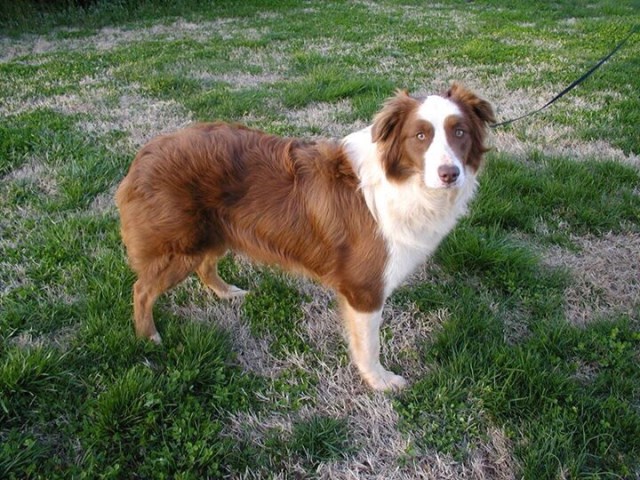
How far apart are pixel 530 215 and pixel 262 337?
2.55 meters

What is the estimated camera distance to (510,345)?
2.89 meters

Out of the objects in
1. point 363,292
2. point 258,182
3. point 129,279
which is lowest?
point 129,279

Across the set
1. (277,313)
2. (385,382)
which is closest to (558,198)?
(385,382)

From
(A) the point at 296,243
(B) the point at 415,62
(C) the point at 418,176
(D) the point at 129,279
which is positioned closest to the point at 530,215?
(C) the point at 418,176

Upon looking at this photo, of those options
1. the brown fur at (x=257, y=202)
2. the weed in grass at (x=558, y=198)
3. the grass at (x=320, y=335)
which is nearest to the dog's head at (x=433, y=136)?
the brown fur at (x=257, y=202)

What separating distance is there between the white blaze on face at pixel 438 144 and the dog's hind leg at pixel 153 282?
1.43 m

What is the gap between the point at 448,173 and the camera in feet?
7.09

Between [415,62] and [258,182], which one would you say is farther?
[415,62]

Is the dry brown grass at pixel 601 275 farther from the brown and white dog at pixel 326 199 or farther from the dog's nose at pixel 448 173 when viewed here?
the dog's nose at pixel 448 173

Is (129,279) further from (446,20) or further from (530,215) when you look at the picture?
(446,20)

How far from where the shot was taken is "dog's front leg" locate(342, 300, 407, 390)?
2625 millimetres

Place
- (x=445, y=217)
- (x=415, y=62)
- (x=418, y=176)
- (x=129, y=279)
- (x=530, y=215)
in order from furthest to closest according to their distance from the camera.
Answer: (x=415, y=62)
(x=530, y=215)
(x=129, y=279)
(x=445, y=217)
(x=418, y=176)

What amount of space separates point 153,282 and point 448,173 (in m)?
1.78

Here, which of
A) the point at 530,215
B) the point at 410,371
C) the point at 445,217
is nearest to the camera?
the point at 445,217
